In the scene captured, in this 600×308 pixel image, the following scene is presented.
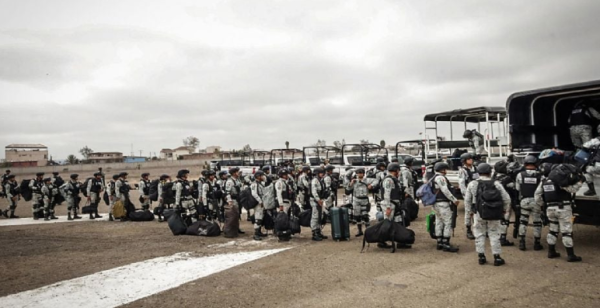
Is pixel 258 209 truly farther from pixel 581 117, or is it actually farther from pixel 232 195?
pixel 581 117

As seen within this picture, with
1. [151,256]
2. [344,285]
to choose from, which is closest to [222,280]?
[344,285]

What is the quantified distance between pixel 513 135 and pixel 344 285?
581 cm

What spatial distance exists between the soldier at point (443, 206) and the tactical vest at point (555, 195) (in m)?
1.43

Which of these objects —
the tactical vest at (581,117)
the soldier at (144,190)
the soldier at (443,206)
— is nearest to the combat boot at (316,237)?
the soldier at (443,206)

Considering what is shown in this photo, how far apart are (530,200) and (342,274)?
3.73 metres

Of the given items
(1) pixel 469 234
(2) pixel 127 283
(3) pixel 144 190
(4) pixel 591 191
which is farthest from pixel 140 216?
(4) pixel 591 191

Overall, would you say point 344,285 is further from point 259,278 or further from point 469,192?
point 469,192

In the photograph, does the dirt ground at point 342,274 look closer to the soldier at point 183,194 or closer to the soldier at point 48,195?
the soldier at point 183,194

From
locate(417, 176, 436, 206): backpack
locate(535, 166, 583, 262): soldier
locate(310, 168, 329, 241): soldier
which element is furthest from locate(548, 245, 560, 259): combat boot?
locate(310, 168, 329, 241): soldier

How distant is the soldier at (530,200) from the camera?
6.54m

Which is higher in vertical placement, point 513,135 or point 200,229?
Result: point 513,135

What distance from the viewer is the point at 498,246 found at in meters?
5.79

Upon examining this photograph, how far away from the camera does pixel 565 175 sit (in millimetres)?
5680

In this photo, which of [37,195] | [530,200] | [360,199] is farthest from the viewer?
[37,195]
